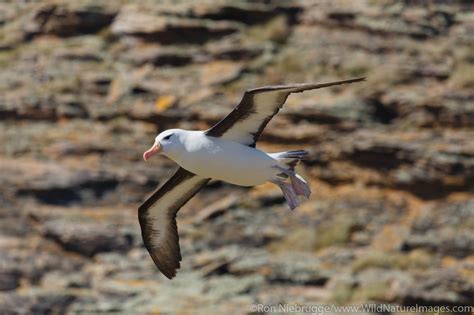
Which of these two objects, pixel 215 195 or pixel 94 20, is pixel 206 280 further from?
pixel 94 20

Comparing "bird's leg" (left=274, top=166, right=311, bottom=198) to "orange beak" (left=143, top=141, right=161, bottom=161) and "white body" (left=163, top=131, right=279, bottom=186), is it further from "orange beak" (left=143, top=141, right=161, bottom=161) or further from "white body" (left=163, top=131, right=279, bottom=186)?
"orange beak" (left=143, top=141, right=161, bottom=161)

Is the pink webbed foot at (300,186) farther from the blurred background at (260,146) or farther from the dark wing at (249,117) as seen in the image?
the blurred background at (260,146)

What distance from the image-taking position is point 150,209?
457 inches

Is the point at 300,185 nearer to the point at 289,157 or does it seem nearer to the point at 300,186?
the point at 300,186

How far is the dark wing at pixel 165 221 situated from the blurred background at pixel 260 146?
386cm

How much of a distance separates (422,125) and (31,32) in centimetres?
759

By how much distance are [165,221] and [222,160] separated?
1.99m

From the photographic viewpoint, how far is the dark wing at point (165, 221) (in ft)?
37.5

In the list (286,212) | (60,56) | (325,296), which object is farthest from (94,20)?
(325,296)

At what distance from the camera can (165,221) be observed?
11.6 metres

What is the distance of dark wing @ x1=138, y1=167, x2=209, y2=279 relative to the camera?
1143 cm

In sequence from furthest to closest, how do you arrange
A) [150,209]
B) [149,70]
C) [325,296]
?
[149,70] → [325,296] → [150,209]

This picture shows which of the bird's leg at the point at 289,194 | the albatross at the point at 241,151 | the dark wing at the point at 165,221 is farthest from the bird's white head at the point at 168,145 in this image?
the dark wing at the point at 165,221

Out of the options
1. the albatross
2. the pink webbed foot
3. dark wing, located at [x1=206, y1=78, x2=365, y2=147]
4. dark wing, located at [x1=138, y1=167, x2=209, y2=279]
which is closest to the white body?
the albatross
